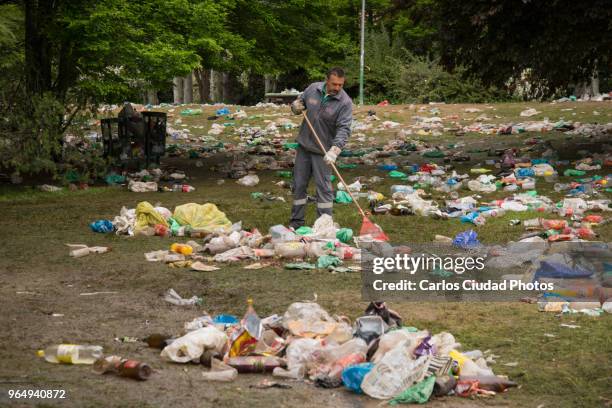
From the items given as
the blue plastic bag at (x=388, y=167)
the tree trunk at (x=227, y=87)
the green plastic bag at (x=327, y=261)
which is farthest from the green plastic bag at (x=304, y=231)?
the tree trunk at (x=227, y=87)

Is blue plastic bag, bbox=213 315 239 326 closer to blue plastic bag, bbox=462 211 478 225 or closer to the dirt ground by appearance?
the dirt ground

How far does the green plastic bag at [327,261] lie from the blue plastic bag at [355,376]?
3.28m

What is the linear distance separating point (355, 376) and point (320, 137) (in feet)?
17.0

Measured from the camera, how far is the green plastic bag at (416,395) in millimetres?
4918

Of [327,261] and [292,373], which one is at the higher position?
[292,373]

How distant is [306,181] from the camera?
10203 millimetres

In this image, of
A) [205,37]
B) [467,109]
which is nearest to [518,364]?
[205,37]

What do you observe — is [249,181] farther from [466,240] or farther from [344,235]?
[466,240]

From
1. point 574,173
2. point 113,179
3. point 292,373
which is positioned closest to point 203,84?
point 113,179

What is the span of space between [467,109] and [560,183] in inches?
429

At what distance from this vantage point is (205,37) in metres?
15.6

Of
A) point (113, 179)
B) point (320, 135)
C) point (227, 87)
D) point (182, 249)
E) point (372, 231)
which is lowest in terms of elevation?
point (227, 87)

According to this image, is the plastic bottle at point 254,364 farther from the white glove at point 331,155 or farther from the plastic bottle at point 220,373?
the white glove at point 331,155

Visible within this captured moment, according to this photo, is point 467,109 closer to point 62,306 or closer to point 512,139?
point 512,139
